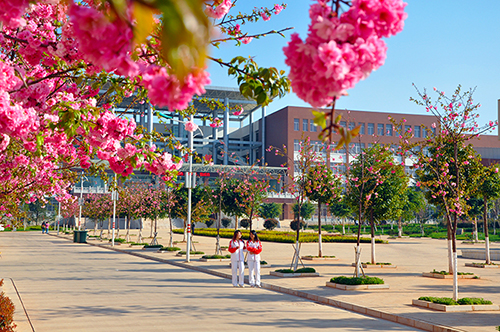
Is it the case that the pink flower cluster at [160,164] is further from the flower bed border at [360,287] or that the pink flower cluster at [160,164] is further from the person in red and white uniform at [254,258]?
the flower bed border at [360,287]

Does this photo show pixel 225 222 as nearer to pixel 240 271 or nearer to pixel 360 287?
pixel 240 271

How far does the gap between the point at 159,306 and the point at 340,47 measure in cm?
1024

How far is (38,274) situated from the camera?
62.3 feet

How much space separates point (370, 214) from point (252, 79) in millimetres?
20498

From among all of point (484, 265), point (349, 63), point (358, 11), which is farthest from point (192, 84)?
point (484, 265)

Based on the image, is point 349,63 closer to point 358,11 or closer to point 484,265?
point 358,11

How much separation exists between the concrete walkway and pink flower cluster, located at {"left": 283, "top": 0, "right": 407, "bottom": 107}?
7346 millimetres

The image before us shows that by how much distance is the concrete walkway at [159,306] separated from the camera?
9.55m

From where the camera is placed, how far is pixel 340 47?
261 centimetres

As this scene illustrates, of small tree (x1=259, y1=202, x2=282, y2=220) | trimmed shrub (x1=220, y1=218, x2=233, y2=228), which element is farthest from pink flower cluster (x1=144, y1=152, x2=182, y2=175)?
small tree (x1=259, y1=202, x2=282, y2=220)

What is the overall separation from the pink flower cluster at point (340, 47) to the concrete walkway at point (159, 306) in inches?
289

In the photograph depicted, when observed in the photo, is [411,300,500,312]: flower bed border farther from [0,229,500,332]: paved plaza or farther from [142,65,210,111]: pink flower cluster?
[142,65,210,111]: pink flower cluster

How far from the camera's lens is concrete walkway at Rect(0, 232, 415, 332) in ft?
31.3

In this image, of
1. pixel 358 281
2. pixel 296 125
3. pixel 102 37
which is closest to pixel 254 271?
pixel 358 281
